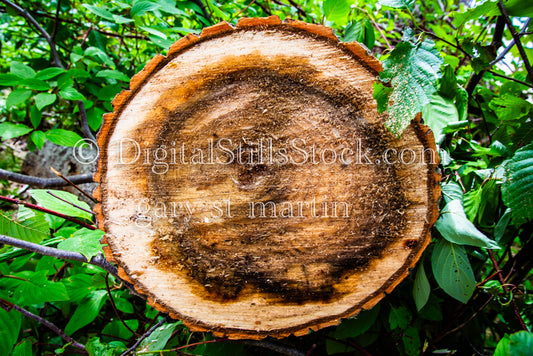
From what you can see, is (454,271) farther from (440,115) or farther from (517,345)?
(440,115)

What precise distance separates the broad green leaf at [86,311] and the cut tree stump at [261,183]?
34 centimetres

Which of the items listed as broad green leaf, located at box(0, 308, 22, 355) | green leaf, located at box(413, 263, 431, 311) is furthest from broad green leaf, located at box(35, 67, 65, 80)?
green leaf, located at box(413, 263, 431, 311)

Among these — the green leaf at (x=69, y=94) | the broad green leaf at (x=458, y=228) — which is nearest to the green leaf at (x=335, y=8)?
the broad green leaf at (x=458, y=228)

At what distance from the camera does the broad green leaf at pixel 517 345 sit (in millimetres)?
612

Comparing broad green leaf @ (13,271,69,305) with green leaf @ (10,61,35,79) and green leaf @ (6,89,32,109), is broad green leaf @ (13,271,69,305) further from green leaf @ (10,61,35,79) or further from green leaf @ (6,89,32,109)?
green leaf @ (10,61,35,79)

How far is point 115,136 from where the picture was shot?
0.80 meters

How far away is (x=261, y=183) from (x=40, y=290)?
0.73 meters

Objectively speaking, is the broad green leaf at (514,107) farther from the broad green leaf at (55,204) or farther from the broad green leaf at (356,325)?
the broad green leaf at (55,204)

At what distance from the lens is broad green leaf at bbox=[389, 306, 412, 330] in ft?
2.98

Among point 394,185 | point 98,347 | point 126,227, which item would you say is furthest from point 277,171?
point 98,347

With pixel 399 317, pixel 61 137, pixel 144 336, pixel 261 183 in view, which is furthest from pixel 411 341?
pixel 61 137

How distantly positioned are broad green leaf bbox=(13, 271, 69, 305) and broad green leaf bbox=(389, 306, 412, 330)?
973mm

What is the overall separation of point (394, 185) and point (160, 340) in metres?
0.81

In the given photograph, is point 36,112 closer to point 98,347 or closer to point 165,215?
point 165,215
